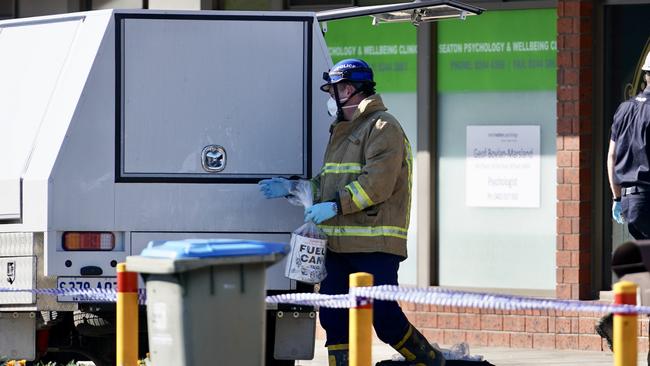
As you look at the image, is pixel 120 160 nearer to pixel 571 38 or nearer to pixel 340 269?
pixel 340 269

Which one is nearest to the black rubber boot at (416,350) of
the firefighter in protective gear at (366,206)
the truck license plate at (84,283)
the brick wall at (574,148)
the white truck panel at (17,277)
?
the firefighter in protective gear at (366,206)

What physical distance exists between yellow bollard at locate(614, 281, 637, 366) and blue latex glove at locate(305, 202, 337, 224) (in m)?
2.53

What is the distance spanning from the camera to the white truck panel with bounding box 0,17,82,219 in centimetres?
863

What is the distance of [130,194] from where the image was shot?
863 centimetres

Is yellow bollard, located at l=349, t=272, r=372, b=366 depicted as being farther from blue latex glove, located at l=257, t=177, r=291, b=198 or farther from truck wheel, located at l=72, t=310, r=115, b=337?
truck wheel, located at l=72, t=310, r=115, b=337

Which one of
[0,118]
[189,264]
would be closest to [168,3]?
[0,118]

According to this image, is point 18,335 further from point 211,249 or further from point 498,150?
point 498,150

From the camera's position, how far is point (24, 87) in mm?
8883

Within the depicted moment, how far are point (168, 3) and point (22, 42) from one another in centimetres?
430

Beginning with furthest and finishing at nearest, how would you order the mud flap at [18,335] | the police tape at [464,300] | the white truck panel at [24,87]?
the mud flap at [18,335], the white truck panel at [24,87], the police tape at [464,300]

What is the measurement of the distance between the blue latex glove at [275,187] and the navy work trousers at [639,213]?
209 cm

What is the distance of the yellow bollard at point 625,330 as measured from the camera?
6145 mm

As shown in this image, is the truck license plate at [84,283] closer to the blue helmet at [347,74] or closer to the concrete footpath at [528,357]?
the blue helmet at [347,74]

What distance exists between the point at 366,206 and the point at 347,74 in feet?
2.42
